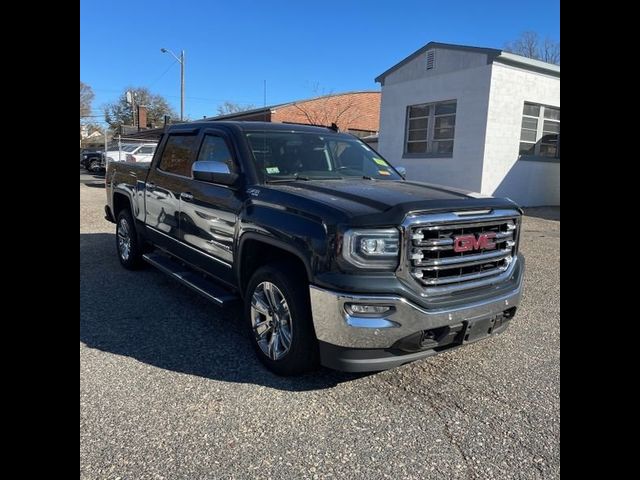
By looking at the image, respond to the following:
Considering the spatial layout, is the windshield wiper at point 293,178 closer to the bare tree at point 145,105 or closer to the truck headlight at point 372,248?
the truck headlight at point 372,248

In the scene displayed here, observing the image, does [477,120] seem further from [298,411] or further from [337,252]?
[298,411]

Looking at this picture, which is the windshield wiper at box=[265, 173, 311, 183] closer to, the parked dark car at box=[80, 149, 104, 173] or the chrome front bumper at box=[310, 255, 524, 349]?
the chrome front bumper at box=[310, 255, 524, 349]

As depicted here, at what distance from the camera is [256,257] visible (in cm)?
379

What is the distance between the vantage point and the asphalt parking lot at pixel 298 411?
2500mm

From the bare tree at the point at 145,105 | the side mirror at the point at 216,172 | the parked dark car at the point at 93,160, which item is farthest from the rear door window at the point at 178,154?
the bare tree at the point at 145,105

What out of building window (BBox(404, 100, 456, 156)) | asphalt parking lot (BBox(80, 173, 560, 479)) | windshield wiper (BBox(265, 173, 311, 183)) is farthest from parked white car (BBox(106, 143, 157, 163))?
windshield wiper (BBox(265, 173, 311, 183))

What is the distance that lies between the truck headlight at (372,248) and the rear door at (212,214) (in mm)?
1312

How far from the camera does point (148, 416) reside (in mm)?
2920

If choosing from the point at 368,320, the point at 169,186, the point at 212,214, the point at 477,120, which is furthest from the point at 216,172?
the point at 477,120
